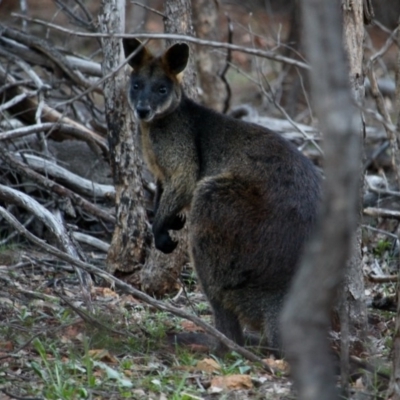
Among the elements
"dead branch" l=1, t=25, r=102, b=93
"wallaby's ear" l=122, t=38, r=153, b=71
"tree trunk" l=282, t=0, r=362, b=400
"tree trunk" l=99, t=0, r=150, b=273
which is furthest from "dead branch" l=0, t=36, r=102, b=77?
"tree trunk" l=282, t=0, r=362, b=400

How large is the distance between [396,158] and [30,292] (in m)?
2.45

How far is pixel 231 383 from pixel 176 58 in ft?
8.21

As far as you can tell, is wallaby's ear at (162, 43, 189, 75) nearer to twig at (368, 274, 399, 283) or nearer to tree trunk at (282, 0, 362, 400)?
twig at (368, 274, 399, 283)

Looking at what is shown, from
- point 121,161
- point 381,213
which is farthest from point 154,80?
point 381,213

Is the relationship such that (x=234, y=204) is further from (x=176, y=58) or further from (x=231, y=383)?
(x=176, y=58)

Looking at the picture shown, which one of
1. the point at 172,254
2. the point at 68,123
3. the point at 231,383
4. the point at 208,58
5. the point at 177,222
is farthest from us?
the point at 208,58

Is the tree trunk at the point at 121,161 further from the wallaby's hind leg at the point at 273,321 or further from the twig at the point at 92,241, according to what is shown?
the wallaby's hind leg at the point at 273,321

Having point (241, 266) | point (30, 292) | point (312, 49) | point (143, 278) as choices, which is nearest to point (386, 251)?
point (143, 278)

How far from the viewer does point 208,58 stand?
1070cm

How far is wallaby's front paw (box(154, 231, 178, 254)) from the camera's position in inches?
226

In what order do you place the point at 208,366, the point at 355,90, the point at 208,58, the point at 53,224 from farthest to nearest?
1. the point at 208,58
2. the point at 53,224
3. the point at 355,90
4. the point at 208,366

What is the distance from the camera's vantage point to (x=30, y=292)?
5.48 meters

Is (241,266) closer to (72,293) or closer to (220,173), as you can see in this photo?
(220,173)

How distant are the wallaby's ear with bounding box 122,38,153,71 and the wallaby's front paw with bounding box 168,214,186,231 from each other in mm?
1074
